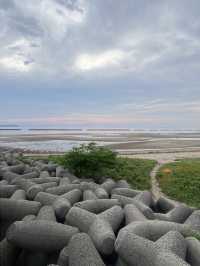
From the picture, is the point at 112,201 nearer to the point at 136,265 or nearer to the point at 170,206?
the point at 170,206

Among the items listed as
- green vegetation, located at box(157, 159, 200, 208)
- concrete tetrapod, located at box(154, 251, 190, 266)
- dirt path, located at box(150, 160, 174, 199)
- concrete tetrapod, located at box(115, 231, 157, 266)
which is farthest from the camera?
dirt path, located at box(150, 160, 174, 199)

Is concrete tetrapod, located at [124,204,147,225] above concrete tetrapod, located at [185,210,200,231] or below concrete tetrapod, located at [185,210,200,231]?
above

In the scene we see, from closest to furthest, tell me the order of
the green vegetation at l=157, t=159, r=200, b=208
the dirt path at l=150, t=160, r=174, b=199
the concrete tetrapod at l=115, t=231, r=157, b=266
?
the concrete tetrapod at l=115, t=231, r=157, b=266 < the green vegetation at l=157, t=159, r=200, b=208 < the dirt path at l=150, t=160, r=174, b=199

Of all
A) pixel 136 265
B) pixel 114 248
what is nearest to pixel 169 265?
pixel 136 265

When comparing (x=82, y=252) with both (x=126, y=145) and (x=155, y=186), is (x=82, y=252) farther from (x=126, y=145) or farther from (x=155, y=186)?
(x=126, y=145)

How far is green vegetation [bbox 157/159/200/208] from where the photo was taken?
12955 millimetres

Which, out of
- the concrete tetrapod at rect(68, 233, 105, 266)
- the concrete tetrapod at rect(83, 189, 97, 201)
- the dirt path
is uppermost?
the concrete tetrapod at rect(83, 189, 97, 201)

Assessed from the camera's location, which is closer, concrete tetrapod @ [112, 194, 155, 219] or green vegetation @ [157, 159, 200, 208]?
concrete tetrapod @ [112, 194, 155, 219]

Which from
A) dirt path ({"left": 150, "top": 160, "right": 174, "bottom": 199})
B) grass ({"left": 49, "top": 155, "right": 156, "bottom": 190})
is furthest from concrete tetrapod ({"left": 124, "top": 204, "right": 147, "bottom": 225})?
grass ({"left": 49, "top": 155, "right": 156, "bottom": 190})

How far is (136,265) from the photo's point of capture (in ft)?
14.9

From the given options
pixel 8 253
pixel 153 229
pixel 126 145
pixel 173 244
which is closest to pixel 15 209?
pixel 8 253

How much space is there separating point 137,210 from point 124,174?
841cm

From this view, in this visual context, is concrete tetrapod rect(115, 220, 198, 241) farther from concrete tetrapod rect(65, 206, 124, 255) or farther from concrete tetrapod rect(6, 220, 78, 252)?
concrete tetrapod rect(6, 220, 78, 252)

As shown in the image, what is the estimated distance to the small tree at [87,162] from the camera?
1344 centimetres
